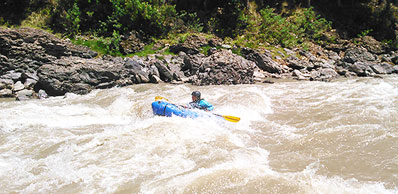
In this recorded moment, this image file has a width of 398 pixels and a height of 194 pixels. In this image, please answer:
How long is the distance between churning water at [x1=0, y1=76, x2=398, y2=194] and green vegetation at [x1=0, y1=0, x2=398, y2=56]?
941 centimetres

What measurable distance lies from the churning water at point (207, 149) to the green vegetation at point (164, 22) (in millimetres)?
9412

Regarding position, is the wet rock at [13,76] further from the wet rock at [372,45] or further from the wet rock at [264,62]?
the wet rock at [372,45]

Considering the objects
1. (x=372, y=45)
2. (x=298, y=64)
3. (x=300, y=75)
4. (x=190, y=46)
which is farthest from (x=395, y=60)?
(x=190, y=46)

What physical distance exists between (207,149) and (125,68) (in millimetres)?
8596

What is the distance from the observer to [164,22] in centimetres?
1794

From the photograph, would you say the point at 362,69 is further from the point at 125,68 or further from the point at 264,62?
the point at 125,68

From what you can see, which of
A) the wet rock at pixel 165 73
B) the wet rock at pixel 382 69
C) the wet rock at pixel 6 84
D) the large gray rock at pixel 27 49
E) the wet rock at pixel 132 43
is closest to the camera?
the wet rock at pixel 6 84

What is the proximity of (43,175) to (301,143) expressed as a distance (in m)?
4.51

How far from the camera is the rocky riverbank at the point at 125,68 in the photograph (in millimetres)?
10328

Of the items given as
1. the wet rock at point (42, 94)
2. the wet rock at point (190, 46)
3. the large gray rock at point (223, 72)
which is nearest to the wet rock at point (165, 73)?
the large gray rock at point (223, 72)

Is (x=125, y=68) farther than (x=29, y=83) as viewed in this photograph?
Yes

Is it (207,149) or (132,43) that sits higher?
(132,43)

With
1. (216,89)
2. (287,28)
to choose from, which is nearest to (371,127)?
(216,89)

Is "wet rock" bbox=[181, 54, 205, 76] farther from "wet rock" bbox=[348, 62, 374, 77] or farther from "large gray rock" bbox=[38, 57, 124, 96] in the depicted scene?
"wet rock" bbox=[348, 62, 374, 77]
